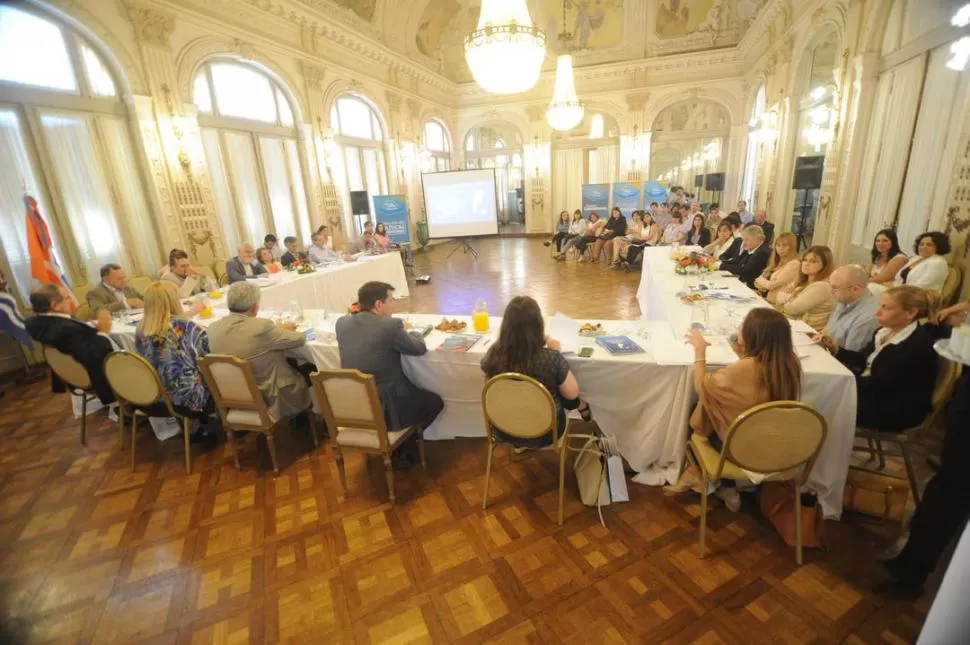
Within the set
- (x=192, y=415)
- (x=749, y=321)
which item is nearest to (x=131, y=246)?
(x=192, y=415)

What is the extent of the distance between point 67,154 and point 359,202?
17.2ft

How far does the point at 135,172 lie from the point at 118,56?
4.61 feet

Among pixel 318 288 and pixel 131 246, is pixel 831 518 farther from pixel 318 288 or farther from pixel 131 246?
pixel 131 246

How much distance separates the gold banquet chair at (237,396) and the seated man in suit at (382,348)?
0.62 metres

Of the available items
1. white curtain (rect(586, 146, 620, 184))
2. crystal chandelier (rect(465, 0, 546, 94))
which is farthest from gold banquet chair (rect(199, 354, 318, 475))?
white curtain (rect(586, 146, 620, 184))

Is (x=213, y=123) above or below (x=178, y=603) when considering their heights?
above

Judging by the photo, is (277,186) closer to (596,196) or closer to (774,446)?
(596,196)

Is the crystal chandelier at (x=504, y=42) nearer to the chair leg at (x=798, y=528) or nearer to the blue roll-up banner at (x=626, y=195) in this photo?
the chair leg at (x=798, y=528)

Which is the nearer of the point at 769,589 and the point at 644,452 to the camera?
the point at 769,589

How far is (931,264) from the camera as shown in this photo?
372 cm

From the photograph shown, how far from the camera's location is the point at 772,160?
909 cm

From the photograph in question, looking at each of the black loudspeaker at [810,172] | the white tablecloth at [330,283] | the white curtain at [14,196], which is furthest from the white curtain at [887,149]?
the white curtain at [14,196]

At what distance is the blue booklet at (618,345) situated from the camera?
2.65 m

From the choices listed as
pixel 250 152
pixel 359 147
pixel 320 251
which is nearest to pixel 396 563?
pixel 320 251
